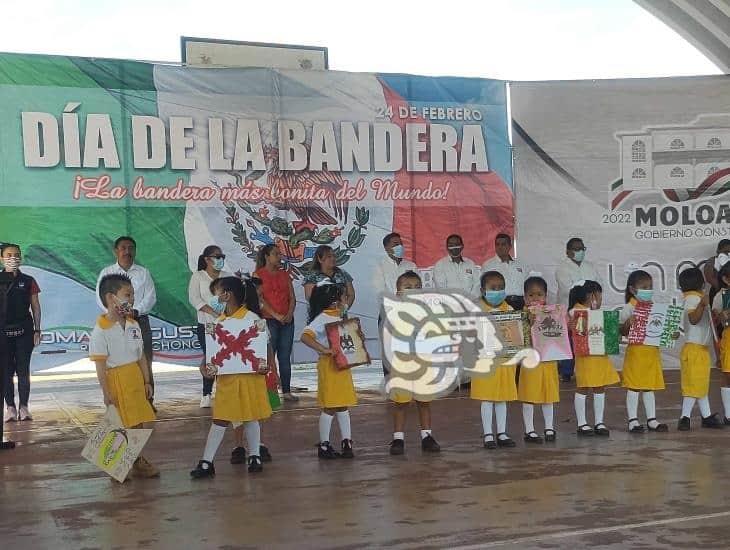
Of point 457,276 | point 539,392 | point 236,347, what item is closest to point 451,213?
point 457,276

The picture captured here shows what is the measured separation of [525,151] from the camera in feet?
40.0

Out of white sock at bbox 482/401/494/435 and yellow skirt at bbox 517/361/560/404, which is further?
yellow skirt at bbox 517/361/560/404

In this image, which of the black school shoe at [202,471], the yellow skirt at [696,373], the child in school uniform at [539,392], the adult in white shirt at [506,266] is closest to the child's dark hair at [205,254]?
the adult in white shirt at [506,266]

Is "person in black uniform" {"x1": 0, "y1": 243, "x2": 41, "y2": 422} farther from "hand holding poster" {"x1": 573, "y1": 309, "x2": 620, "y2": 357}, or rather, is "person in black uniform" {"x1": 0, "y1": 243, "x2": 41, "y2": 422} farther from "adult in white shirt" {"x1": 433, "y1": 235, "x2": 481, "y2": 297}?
"hand holding poster" {"x1": 573, "y1": 309, "x2": 620, "y2": 357}

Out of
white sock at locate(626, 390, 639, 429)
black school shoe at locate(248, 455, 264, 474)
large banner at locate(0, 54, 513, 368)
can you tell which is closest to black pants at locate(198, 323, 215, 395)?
large banner at locate(0, 54, 513, 368)

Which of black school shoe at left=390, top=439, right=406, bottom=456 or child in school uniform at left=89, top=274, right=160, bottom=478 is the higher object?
child in school uniform at left=89, top=274, right=160, bottom=478

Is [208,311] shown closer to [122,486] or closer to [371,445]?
[371,445]

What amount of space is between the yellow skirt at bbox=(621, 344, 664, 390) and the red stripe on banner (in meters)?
4.03

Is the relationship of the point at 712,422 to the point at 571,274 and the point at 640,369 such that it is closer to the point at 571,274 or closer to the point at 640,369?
the point at 640,369

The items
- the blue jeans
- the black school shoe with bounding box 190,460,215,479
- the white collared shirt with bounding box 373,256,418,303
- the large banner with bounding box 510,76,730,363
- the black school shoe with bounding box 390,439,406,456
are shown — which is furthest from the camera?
the large banner with bounding box 510,76,730,363

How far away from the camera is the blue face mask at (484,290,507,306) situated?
24.7 feet

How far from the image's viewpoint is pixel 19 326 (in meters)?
9.30

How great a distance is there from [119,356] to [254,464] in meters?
1.14

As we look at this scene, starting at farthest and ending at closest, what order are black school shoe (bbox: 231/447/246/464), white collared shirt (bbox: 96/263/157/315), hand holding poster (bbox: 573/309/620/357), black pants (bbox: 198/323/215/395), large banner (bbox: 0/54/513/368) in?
large banner (bbox: 0/54/513/368) < black pants (bbox: 198/323/215/395) < white collared shirt (bbox: 96/263/157/315) < hand holding poster (bbox: 573/309/620/357) < black school shoe (bbox: 231/447/246/464)
